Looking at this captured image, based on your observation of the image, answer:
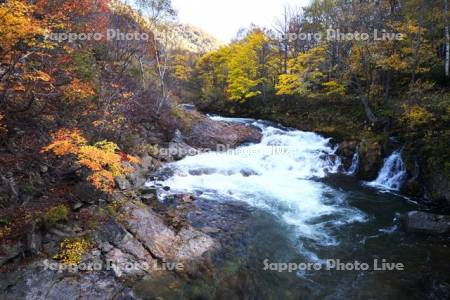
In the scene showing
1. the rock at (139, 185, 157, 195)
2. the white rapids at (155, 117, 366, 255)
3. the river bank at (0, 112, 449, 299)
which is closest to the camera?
the river bank at (0, 112, 449, 299)

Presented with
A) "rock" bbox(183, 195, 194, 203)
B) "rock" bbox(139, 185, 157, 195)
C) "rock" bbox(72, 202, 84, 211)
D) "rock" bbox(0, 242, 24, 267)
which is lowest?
"rock" bbox(183, 195, 194, 203)

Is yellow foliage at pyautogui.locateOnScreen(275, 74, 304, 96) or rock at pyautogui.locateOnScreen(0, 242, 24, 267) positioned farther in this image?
yellow foliage at pyautogui.locateOnScreen(275, 74, 304, 96)

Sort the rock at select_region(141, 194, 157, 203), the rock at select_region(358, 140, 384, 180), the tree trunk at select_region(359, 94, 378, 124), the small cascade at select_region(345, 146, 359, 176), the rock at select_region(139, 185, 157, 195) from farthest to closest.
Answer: the tree trunk at select_region(359, 94, 378, 124)
the small cascade at select_region(345, 146, 359, 176)
the rock at select_region(358, 140, 384, 180)
the rock at select_region(139, 185, 157, 195)
the rock at select_region(141, 194, 157, 203)

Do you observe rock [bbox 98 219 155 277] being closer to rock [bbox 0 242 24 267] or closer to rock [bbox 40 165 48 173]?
rock [bbox 0 242 24 267]

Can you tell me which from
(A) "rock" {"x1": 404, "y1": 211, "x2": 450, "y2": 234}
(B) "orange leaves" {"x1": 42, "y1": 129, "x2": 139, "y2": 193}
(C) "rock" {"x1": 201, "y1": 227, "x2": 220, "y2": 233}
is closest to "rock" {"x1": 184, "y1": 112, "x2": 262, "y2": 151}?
(C) "rock" {"x1": 201, "y1": 227, "x2": 220, "y2": 233}

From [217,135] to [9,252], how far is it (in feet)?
54.3

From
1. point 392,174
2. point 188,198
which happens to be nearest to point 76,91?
point 188,198

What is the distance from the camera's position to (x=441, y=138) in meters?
14.3

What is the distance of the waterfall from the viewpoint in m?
15.8

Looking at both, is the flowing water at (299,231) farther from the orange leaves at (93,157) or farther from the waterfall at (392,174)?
the orange leaves at (93,157)

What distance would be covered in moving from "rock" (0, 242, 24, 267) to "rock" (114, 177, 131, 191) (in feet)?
14.7

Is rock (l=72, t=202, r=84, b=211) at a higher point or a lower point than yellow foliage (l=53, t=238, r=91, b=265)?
higher

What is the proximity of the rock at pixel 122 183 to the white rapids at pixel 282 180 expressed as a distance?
2.31 meters

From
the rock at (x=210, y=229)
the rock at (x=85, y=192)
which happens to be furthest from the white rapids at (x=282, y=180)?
the rock at (x=85, y=192)
